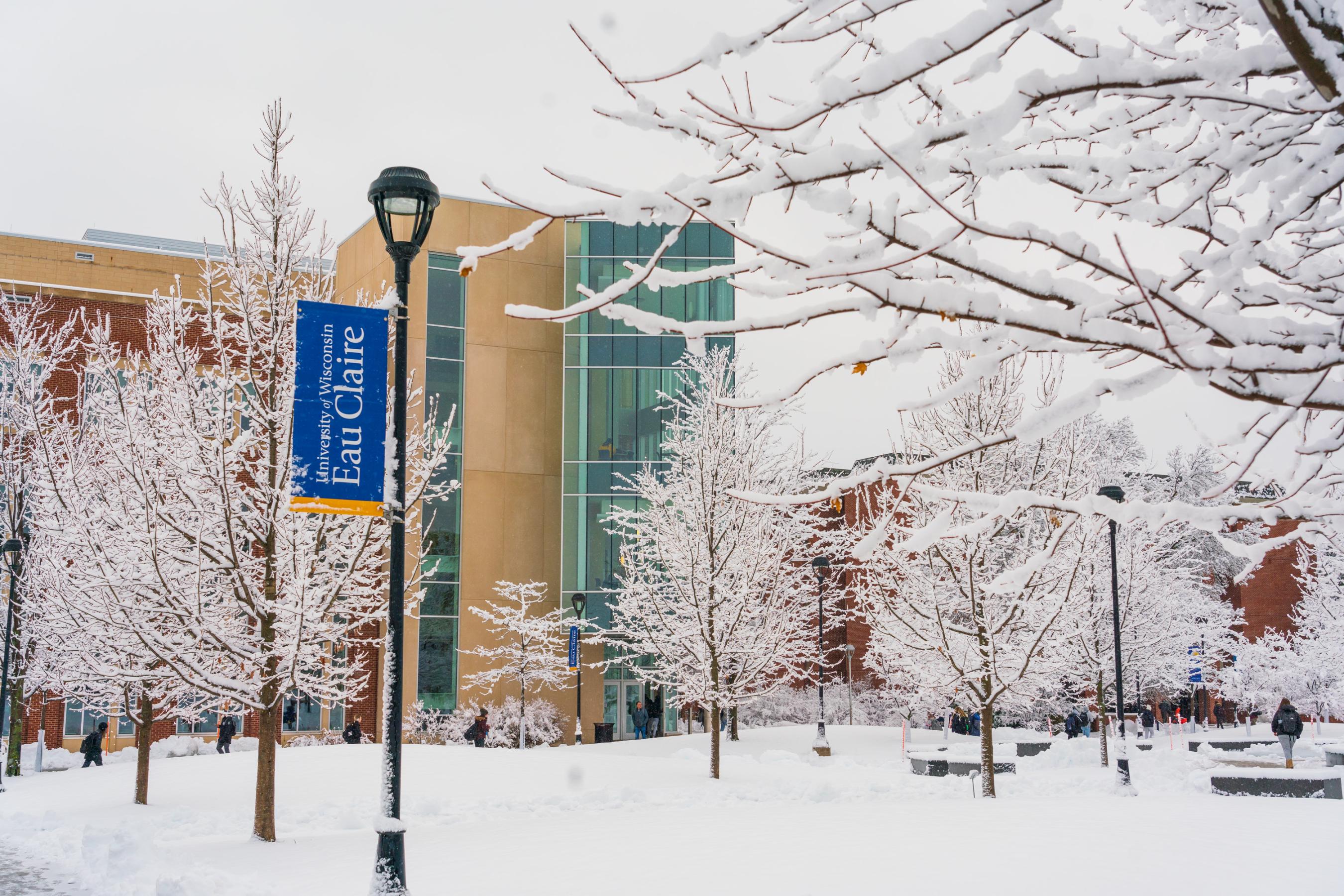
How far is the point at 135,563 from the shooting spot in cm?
1321

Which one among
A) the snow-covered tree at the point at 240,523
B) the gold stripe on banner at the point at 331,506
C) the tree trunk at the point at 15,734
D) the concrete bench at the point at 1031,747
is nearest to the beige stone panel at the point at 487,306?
the tree trunk at the point at 15,734

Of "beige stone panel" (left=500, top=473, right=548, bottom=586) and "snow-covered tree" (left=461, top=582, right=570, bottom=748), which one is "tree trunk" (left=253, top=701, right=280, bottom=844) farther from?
"beige stone panel" (left=500, top=473, right=548, bottom=586)

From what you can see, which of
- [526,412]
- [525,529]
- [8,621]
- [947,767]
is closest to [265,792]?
[8,621]

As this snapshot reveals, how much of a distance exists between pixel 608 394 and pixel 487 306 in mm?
5761

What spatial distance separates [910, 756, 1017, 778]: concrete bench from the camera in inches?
806

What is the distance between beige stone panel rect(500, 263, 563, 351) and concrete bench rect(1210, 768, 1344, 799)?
28.6 metres

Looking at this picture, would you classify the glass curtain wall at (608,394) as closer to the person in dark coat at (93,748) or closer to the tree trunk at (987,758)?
the person in dark coat at (93,748)

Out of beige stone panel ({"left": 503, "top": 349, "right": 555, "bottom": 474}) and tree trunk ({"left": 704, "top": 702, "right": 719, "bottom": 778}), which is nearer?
tree trunk ({"left": 704, "top": 702, "right": 719, "bottom": 778})

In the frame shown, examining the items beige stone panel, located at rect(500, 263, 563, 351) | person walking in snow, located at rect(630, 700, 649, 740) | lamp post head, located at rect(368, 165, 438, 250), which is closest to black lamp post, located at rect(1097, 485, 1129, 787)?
lamp post head, located at rect(368, 165, 438, 250)

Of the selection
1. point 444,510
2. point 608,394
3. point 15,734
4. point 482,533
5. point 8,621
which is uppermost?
point 608,394

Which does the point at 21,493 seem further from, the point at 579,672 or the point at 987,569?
the point at 987,569

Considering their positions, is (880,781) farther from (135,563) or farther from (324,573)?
(135,563)

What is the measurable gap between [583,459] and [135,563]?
26317mm

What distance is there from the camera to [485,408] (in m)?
39.5
